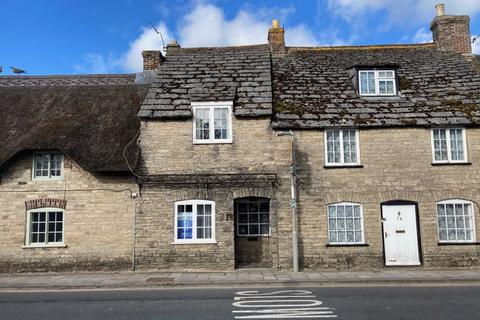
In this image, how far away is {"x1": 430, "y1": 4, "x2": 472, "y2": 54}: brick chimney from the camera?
799 inches

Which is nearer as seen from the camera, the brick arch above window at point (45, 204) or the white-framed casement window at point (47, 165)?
the brick arch above window at point (45, 204)

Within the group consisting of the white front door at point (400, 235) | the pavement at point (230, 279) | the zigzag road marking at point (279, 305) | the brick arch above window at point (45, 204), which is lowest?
the zigzag road marking at point (279, 305)

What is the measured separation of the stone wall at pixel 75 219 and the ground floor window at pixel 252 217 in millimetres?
3970

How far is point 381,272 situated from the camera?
47.6ft

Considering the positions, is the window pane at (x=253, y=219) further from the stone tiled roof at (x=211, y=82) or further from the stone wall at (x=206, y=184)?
the stone tiled roof at (x=211, y=82)

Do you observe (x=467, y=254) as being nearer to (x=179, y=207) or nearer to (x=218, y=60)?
(x=179, y=207)

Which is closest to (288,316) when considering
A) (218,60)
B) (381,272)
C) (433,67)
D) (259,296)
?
(259,296)

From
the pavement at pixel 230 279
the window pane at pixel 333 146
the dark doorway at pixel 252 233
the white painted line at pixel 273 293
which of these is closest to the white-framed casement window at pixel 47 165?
the pavement at pixel 230 279

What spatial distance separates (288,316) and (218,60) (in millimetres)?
13254

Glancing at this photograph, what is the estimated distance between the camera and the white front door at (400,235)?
15.6 m

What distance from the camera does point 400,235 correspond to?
15.7m

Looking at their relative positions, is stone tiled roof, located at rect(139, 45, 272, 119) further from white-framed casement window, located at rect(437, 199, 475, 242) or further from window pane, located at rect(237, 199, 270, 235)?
white-framed casement window, located at rect(437, 199, 475, 242)

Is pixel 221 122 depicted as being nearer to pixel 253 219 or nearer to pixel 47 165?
pixel 253 219

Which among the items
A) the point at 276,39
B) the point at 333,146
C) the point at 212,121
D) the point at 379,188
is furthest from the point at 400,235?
the point at 276,39
